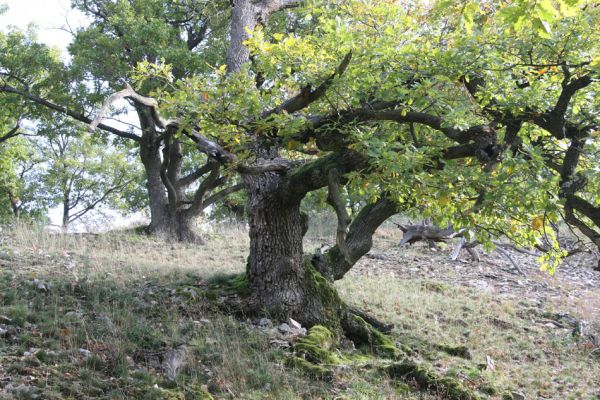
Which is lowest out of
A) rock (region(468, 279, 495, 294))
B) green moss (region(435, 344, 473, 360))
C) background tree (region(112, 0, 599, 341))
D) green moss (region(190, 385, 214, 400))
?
green moss (region(435, 344, 473, 360))

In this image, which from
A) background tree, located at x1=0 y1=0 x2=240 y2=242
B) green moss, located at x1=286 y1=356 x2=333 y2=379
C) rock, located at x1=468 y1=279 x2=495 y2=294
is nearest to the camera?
green moss, located at x1=286 y1=356 x2=333 y2=379

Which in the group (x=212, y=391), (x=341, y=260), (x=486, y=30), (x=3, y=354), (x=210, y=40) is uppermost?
(x=210, y=40)

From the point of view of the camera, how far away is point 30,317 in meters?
6.65

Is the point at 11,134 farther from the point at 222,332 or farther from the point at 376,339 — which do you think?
the point at 376,339

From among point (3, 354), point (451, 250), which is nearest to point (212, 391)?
point (3, 354)

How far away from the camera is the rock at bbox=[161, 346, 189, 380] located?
19.2 ft

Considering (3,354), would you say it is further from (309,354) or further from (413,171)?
(413,171)

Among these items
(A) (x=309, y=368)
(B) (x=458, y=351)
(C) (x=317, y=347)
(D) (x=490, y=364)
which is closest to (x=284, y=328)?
(C) (x=317, y=347)

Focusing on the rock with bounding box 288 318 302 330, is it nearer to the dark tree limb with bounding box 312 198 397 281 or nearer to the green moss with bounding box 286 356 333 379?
the green moss with bounding box 286 356 333 379

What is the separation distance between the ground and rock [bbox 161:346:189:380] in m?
0.02

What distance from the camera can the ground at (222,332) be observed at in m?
5.69

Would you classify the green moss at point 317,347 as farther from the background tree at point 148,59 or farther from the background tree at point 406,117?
the background tree at point 148,59

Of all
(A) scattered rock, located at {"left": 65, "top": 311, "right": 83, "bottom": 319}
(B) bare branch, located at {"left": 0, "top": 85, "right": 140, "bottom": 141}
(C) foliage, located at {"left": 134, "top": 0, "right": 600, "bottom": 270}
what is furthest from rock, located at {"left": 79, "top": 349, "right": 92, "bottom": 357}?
(B) bare branch, located at {"left": 0, "top": 85, "right": 140, "bottom": 141}

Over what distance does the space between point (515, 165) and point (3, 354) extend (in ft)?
17.6
